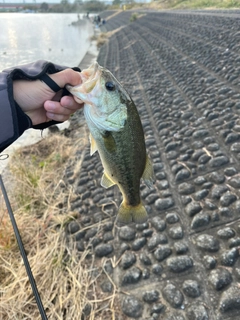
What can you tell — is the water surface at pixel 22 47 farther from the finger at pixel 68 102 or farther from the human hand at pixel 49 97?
the finger at pixel 68 102

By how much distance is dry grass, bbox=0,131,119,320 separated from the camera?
332cm

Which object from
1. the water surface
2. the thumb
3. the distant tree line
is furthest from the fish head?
the distant tree line

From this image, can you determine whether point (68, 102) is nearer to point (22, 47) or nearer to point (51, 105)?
point (51, 105)

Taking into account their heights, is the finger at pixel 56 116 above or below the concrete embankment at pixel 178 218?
above

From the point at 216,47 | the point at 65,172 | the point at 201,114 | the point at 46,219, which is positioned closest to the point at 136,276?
the point at 46,219

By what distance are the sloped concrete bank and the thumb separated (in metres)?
2.21

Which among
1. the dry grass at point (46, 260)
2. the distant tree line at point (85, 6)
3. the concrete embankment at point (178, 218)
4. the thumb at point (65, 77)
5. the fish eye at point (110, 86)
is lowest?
the dry grass at point (46, 260)

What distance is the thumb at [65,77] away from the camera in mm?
2049

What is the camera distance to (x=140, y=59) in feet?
41.4

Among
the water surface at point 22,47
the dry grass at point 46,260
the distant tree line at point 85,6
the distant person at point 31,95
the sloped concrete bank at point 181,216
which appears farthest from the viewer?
the distant tree line at point 85,6

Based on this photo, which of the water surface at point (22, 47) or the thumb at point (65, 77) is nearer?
the thumb at point (65, 77)

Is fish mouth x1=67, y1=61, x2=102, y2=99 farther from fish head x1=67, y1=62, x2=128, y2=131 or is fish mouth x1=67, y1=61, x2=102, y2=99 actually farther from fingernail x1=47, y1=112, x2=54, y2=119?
fingernail x1=47, y1=112, x2=54, y2=119

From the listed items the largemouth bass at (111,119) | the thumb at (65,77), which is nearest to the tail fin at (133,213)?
the largemouth bass at (111,119)

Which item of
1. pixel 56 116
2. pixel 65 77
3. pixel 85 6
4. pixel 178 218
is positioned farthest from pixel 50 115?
pixel 85 6
